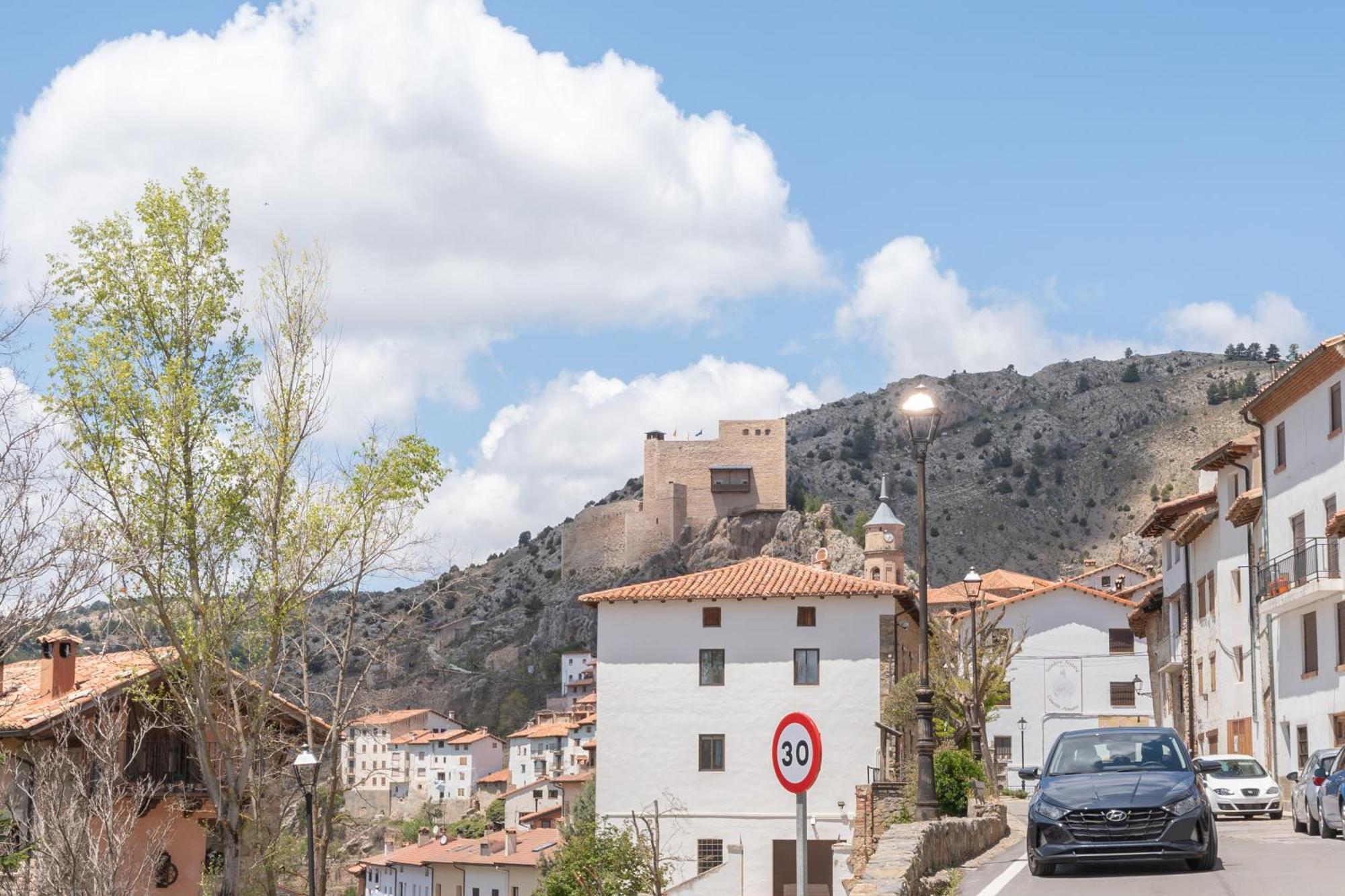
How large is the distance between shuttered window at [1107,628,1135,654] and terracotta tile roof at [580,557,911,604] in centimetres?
2088

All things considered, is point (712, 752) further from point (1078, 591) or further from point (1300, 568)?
point (1078, 591)

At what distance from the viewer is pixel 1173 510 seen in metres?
51.8

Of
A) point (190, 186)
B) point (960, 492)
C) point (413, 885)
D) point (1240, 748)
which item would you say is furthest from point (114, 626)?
point (960, 492)

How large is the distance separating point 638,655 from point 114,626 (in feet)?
95.2

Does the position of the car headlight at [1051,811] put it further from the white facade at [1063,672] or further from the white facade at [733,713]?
the white facade at [1063,672]

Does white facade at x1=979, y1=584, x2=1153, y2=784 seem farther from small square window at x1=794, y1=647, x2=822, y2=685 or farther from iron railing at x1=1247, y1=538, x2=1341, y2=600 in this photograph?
iron railing at x1=1247, y1=538, x2=1341, y2=600

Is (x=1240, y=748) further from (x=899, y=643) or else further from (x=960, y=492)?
(x=960, y=492)

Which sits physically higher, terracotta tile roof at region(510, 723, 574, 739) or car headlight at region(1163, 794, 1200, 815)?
car headlight at region(1163, 794, 1200, 815)

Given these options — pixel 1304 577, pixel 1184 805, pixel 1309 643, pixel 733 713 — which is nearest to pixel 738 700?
pixel 733 713

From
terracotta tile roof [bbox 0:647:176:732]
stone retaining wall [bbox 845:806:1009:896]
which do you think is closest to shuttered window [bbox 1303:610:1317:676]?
stone retaining wall [bbox 845:806:1009:896]

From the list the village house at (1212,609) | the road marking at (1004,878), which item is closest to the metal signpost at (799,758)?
the road marking at (1004,878)

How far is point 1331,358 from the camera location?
118ft

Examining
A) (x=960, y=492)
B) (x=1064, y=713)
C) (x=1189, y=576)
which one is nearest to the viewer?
(x=1189, y=576)

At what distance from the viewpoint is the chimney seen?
118 feet
